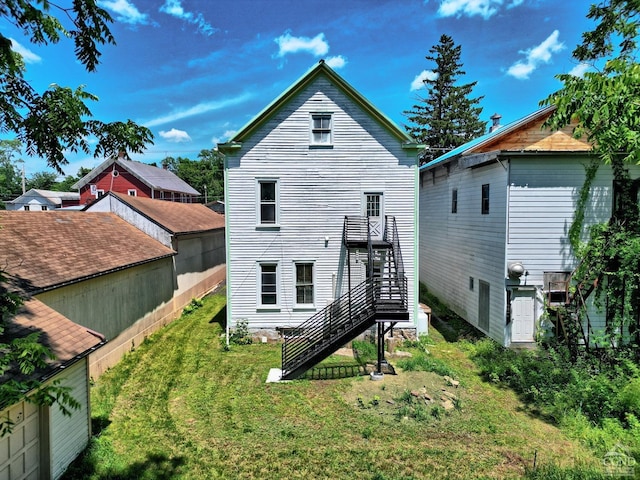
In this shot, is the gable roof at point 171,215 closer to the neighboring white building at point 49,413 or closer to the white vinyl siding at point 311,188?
the white vinyl siding at point 311,188

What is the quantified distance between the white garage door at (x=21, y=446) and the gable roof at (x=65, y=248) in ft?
10.8

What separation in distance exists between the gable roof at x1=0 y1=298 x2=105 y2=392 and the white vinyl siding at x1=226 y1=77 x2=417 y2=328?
6442 millimetres

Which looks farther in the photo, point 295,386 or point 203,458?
point 295,386

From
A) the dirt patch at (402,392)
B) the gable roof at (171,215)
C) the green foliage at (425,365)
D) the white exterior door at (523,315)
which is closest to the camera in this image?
the dirt patch at (402,392)

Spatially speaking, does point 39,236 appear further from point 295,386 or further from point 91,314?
point 295,386

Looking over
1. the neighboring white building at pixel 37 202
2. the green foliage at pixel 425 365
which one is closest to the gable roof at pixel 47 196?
the neighboring white building at pixel 37 202

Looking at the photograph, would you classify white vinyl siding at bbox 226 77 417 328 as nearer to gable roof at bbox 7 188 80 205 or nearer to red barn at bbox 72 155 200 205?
red barn at bbox 72 155 200 205

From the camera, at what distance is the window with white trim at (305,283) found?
47.0 ft

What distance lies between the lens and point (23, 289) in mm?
8391

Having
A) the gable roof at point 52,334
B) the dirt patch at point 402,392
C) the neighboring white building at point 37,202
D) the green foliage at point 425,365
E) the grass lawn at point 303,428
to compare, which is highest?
the neighboring white building at point 37,202

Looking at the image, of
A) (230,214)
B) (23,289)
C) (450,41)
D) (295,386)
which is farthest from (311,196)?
(450,41)

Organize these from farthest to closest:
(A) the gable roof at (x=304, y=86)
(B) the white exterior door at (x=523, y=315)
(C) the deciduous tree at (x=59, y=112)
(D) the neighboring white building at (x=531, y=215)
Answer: (A) the gable roof at (x=304, y=86), (B) the white exterior door at (x=523, y=315), (D) the neighboring white building at (x=531, y=215), (C) the deciduous tree at (x=59, y=112)

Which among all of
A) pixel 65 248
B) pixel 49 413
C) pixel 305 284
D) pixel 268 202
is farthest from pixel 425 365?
pixel 65 248

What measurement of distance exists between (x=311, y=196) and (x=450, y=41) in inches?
1470
